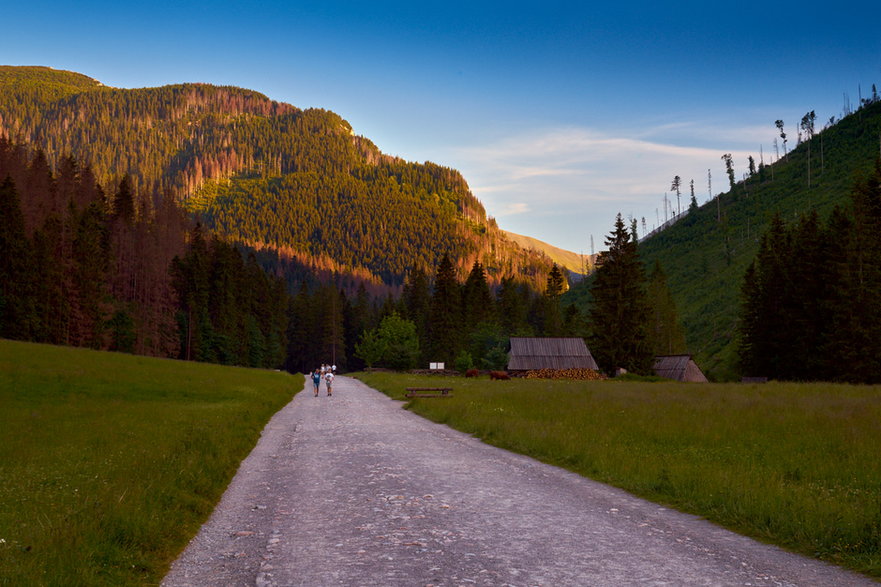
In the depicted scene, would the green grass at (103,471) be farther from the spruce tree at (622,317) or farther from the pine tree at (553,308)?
the pine tree at (553,308)

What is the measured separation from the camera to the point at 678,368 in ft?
237

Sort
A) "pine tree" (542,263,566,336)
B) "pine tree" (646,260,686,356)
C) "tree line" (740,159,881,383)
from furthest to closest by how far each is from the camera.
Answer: "pine tree" (542,263,566,336)
"pine tree" (646,260,686,356)
"tree line" (740,159,881,383)

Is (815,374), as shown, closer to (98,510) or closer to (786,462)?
(786,462)

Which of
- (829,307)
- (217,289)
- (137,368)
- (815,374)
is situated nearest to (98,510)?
(137,368)

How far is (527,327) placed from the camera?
11306cm

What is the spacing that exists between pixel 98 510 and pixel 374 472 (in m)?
6.00

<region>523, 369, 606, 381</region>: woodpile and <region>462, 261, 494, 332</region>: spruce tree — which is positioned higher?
<region>462, 261, 494, 332</region>: spruce tree

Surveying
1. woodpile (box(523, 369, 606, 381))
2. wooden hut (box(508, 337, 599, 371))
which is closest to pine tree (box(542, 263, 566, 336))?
wooden hut (box(508, 337, 599, 371))

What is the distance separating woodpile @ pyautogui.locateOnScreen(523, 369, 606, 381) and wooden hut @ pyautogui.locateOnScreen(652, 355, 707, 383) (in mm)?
9159

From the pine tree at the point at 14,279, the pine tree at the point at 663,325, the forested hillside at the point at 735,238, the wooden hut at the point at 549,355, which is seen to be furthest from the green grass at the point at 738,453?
the pine tree at the point at 663,325

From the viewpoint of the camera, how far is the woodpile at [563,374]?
69.9m

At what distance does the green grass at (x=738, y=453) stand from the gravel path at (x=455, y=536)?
785mm

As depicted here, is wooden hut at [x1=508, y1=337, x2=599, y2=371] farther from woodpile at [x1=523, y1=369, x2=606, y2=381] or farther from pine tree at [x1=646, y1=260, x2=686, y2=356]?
pine tree at [x1=646, y1=260, x2=686, y2=356]

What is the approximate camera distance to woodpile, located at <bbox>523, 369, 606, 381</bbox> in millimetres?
69919
